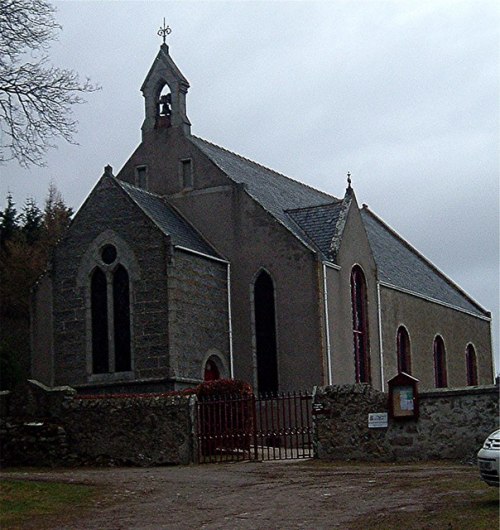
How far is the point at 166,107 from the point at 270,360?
9.69m

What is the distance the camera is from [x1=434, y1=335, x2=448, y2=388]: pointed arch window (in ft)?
145

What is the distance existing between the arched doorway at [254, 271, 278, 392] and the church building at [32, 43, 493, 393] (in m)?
0.04

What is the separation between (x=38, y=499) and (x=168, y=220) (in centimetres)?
1804

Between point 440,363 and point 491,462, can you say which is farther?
point 440,363

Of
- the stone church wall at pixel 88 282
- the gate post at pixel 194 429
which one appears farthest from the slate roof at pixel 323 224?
the gate post at pixel 194 429

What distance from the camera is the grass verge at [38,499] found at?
611 inches

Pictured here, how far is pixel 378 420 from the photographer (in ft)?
74.1

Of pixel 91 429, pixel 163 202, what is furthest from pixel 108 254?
pixel 91 429

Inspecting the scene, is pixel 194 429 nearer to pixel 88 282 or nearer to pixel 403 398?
pixel 403 398

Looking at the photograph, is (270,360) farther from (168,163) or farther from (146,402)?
(146,402)

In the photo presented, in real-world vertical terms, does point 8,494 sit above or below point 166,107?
below

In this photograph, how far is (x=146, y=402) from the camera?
77.6ft

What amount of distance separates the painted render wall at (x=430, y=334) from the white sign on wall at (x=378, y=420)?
15.4 m

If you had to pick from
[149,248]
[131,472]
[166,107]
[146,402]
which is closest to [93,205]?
[149,248]
